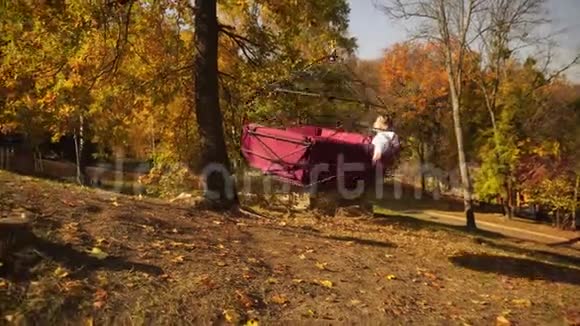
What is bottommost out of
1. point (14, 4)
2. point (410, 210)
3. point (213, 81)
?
point (410, 210)

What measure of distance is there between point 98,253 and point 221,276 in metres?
1.22

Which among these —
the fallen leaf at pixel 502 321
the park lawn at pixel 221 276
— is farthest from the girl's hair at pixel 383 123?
the fallen leaf at pixel 502 321

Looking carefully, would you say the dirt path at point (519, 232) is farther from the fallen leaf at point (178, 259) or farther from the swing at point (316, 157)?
the fallen leaf at point (178, 259)

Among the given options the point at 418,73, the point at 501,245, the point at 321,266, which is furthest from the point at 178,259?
the point at 418,73

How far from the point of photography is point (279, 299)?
17.5 feet

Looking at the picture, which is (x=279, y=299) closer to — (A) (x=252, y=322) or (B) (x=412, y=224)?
(A) (x=252, y=322)

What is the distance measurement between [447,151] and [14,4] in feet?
129

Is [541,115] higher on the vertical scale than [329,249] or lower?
higher

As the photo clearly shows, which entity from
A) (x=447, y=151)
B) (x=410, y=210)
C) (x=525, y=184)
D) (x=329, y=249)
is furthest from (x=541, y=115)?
(x=329, y=249)

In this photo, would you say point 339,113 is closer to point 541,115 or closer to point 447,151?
point 541,115

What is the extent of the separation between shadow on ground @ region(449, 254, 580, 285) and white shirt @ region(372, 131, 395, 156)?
2.07 metres

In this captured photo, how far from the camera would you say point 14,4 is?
836cm

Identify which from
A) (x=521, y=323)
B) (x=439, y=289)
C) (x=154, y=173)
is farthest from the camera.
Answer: (x=154, y=173)

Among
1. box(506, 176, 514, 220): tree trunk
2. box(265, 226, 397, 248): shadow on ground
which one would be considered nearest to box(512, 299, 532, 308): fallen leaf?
box(265, 226, 397, 248): shadow on ground
